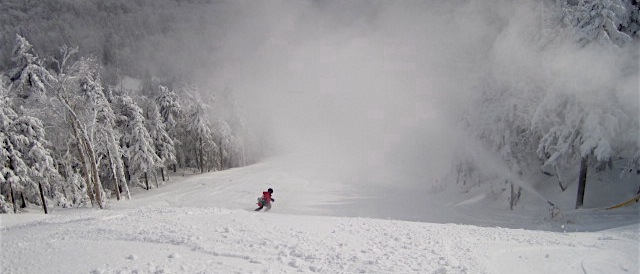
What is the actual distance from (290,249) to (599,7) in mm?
20912

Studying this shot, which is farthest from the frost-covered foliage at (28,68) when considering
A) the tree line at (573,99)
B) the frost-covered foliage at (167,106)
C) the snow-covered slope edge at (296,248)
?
the tree line at (573,99)

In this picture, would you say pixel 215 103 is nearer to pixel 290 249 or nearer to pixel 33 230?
pixel 33 230

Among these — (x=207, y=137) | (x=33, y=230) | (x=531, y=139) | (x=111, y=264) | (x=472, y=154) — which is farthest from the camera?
(x=207, y=137)

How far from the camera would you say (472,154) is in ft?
100

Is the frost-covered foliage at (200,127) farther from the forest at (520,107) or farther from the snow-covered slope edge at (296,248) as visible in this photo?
the snow-covered slope edge at (296,248)

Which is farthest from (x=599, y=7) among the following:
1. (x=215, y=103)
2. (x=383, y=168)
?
(x=215, y=103)

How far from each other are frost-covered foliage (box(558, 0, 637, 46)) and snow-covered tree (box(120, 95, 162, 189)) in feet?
146

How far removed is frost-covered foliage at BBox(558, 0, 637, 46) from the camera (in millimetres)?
18359

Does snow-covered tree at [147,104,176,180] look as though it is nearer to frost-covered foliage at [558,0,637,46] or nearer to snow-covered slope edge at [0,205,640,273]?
snow-covered slope edge at [0,205,640,273]

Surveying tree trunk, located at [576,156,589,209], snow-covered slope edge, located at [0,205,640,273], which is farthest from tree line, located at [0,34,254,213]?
tree trunk, located at [576,156,589,209]

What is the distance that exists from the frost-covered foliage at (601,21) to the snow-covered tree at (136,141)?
146 feet

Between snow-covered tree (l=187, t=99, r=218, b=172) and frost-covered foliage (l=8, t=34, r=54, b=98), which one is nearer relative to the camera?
frost-covered foliage (l=8, t=34, r=54, b=98)

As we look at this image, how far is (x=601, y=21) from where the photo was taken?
60.4ft

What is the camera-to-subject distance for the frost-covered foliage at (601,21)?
723 inches
